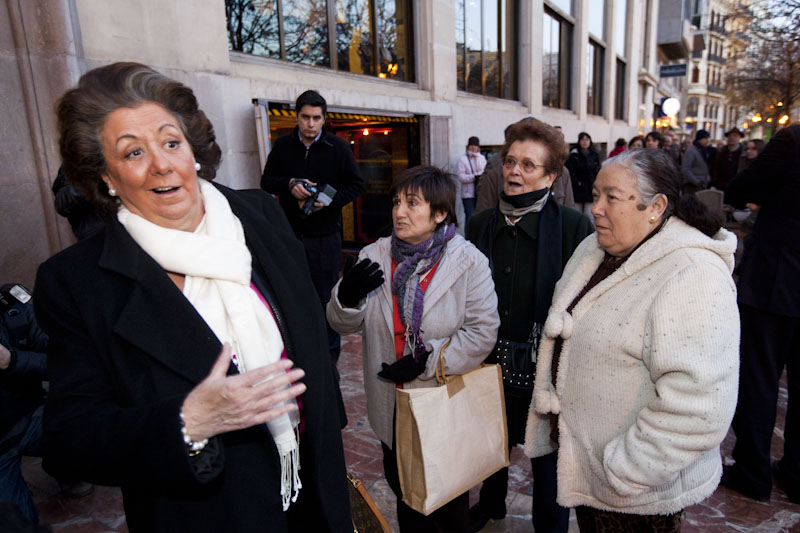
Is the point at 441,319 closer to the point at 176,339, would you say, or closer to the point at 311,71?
the point at 176,339

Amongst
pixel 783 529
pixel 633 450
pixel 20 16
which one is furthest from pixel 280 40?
pixel 783 529

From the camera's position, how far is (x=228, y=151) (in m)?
5.19

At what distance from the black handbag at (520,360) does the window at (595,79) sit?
56.3ft

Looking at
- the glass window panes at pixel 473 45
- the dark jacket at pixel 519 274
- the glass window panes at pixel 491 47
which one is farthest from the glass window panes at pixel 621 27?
the dark jacket at pixel 519 274

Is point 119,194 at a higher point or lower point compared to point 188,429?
higher

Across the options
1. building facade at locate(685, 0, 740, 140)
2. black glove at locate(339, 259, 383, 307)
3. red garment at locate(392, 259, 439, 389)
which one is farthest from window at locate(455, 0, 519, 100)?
building facade at locate(685, 0, 740, 140)

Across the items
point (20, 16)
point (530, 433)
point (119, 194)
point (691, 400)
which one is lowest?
point (530, 433)

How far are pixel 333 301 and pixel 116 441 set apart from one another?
1188 millimetres

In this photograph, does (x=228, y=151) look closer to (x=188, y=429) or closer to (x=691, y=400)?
(x=188, y=429)

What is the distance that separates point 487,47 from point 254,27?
6932mm

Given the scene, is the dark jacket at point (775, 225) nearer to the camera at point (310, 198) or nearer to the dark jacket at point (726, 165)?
the camera at point (310, 198)

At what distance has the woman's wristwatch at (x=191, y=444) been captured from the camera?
1174mm

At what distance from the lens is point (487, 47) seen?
1137 cm

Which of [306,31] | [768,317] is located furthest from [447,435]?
[306,31]
